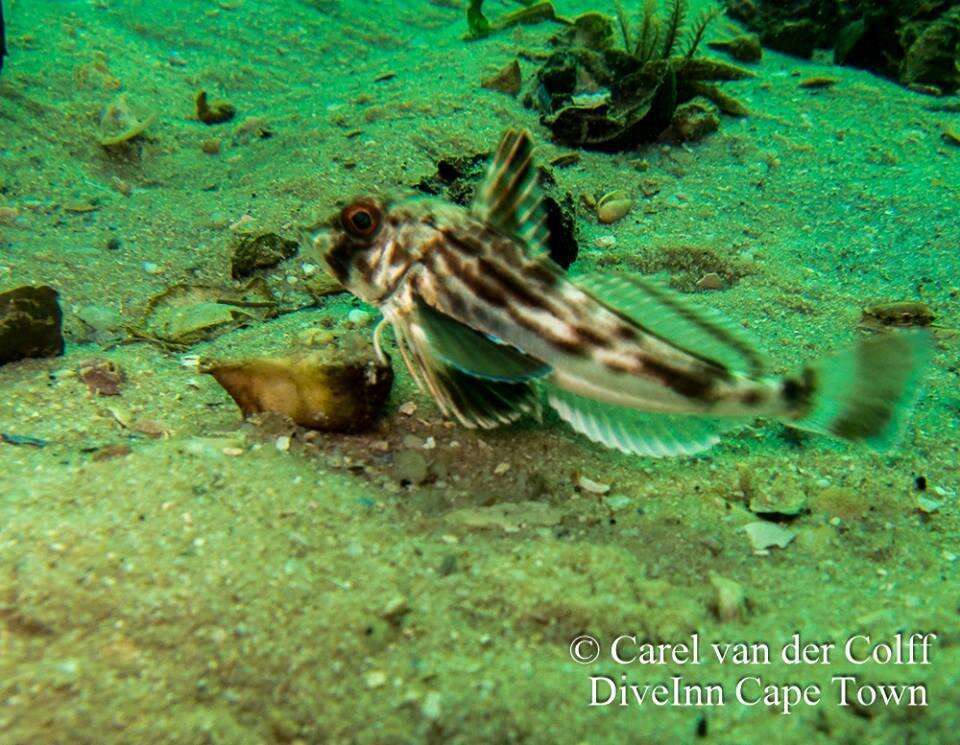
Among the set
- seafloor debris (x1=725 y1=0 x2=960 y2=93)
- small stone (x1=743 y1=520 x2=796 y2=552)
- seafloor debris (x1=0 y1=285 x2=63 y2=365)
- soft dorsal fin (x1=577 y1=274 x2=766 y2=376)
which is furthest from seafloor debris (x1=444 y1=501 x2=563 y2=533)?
seafloor debris (x1=725 y1=0 x2=960 y2=93)

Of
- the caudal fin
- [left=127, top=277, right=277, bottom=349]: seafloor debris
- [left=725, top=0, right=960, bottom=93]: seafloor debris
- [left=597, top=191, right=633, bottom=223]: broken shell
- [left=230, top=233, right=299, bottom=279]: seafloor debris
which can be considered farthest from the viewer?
[left=725, top=0, right=960, bottom=93]: seafloor debris

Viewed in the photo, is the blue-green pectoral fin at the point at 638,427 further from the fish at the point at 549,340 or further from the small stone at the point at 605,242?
Answer: the small stone at the point at 605,242

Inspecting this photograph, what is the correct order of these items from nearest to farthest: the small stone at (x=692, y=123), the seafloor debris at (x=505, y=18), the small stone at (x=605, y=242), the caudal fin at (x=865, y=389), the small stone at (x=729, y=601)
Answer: the small stone at (x=729, y=601) < the caudal fin at (x=865, y=389) < the small stone at (x=605, y=242) < the small stone at (x=692, y=123) < the seafloor debris at (x=505, y=18)

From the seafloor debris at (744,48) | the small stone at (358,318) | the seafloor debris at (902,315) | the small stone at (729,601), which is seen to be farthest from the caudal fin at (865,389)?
the seafloor debris at (744,48)

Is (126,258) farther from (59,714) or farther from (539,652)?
(539,652)

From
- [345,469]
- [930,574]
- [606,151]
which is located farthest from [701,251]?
[345,469]

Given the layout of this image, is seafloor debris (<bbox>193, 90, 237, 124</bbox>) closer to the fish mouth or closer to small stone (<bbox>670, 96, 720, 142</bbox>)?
small stone (<bbox>670, 96, 720, 142</bbox>)

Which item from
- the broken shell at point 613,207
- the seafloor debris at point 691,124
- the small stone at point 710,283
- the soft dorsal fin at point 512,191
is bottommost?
the small stone at point 710,283
